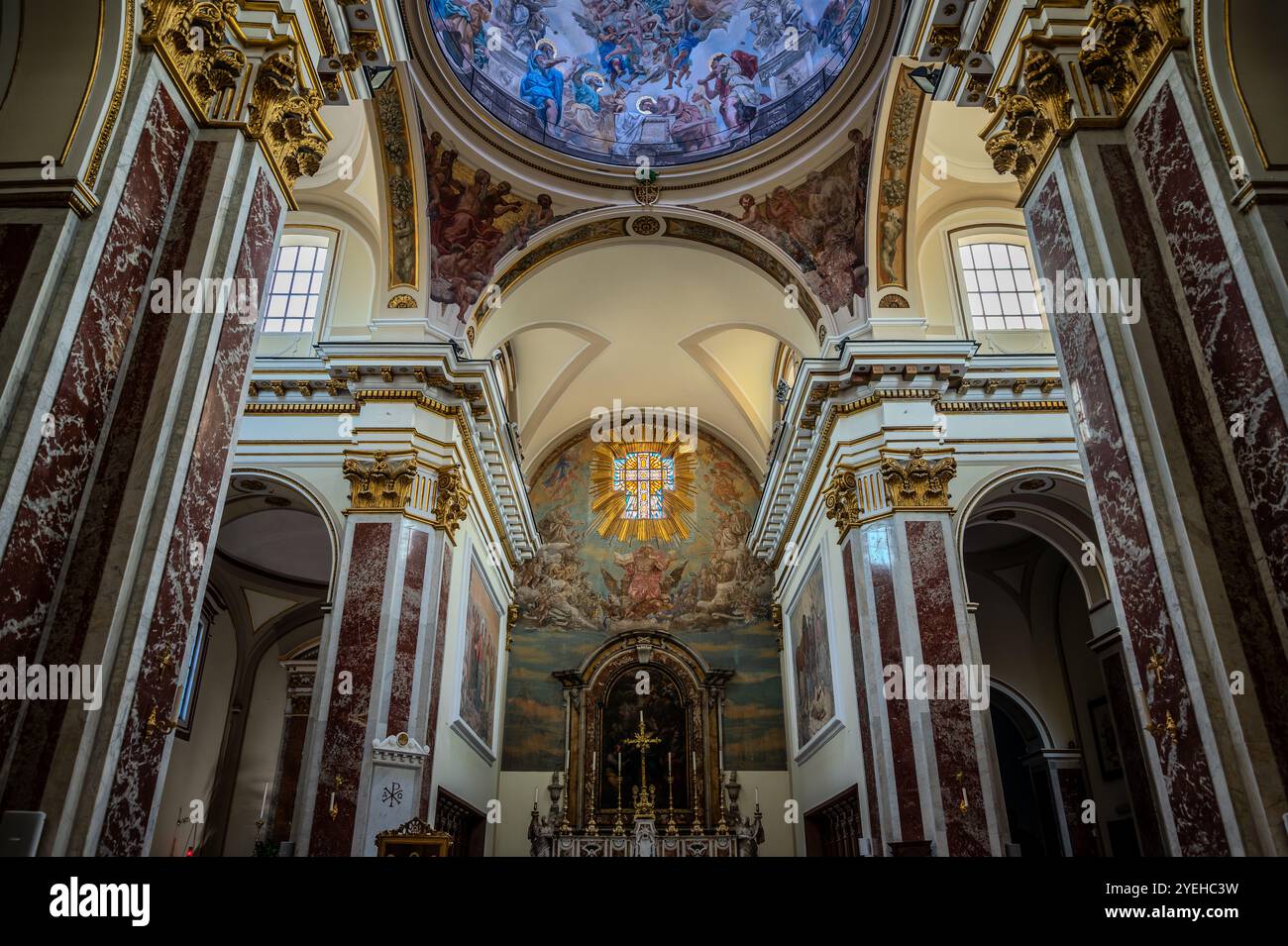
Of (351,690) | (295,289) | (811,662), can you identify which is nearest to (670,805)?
(811,662)

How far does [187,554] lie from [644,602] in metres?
15.1

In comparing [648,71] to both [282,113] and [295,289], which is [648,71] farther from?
[282,113]

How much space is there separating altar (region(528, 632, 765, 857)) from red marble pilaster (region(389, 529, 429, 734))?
664 centimetres

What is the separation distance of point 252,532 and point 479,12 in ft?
32.8

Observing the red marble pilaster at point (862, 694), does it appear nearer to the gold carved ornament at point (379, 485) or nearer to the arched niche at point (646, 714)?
the gold carved ornament at point (379, 485)

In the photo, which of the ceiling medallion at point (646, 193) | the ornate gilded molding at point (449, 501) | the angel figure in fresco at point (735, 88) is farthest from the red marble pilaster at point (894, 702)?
the angel figure in fresco at point (735, 88)

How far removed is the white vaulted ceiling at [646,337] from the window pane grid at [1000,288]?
8.84 feet

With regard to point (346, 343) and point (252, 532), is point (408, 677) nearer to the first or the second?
point (346, 343)

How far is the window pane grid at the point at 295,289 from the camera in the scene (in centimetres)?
1437

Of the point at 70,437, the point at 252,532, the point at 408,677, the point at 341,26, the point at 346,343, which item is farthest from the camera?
the point at 252,532

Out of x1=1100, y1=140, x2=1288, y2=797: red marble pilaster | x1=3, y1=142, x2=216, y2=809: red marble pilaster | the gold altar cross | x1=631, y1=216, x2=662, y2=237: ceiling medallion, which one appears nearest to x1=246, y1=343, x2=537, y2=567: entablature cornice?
x1=631, y1=216, x2=662, y2=237: ceiling medallion

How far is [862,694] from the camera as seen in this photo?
12.1m
